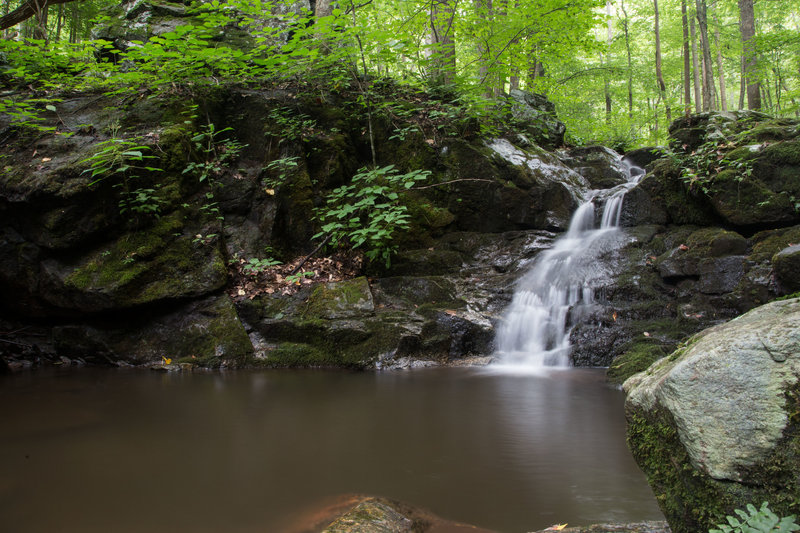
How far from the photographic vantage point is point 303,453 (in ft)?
10.4

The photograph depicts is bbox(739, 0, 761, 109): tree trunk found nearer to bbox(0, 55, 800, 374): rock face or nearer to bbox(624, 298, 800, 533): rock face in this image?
bbox(0, 55, 800, 374): rock face

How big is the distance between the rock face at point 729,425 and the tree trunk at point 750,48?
41.2ft

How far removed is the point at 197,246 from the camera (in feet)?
22.7

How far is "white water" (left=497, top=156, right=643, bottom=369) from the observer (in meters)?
6.08

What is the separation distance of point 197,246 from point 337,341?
2.71 m

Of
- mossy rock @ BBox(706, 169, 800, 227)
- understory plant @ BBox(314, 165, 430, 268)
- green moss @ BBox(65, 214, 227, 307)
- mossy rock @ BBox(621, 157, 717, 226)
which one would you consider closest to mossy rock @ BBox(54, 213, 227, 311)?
green moss @ BBox(65, 214, 227, 307)

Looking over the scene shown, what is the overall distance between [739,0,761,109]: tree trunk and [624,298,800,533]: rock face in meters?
12.6

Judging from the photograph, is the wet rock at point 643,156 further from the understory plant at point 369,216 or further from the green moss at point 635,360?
the green moss at point 635,360

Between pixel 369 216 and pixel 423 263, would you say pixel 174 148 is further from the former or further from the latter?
pixel 423 263

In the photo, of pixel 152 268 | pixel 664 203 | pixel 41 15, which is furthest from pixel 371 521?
pixel 41 15

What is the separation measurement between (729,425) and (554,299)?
536 centimetres

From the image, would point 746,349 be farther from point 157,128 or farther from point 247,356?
point 157,128

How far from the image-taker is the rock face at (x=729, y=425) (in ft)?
4.38

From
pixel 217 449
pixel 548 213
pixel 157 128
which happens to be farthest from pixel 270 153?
pixel 217 449
